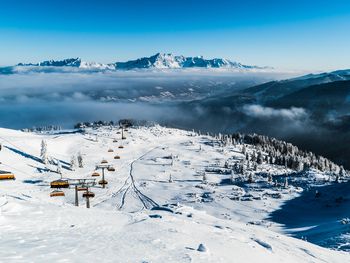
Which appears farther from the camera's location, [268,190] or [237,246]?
[268,190]

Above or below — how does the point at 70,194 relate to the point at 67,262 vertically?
below

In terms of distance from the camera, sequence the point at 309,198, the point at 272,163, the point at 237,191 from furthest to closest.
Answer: the point at 272,163, the point at 237,191, the point at 309,198

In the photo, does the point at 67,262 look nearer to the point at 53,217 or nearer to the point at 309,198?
the point at 53,217

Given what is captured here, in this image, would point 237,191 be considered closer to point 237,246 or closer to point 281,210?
point 281,210

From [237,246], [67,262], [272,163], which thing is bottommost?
[272,163]

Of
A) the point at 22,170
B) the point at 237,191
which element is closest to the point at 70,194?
the point at 22,170

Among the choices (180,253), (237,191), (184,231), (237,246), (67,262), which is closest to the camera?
(67,262)

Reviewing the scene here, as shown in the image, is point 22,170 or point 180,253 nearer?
point 180,253

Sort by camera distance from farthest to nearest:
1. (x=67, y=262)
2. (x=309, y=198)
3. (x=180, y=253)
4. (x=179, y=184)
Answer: (x=179, y=184) < (x=309, y=198) < (x=180, y=253) < (x=67, y=262)

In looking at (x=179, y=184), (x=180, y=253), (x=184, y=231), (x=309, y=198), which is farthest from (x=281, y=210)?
(x=180, y=253)
